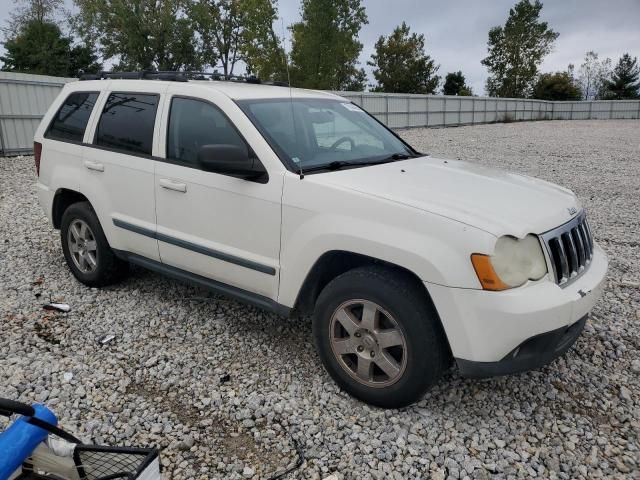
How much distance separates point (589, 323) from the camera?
4109mm

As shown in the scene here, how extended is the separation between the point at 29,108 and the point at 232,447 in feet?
45.5

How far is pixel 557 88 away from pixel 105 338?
175ft

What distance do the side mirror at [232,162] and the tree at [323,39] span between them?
29.1 metres

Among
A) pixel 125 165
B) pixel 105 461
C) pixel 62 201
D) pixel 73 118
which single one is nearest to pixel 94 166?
pixel 125 165

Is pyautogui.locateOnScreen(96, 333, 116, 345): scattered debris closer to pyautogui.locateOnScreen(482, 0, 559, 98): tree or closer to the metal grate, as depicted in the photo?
the metal grate

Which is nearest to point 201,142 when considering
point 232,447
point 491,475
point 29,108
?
point 232,447

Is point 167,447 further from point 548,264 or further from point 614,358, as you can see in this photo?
point 614,358

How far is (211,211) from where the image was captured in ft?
11.6

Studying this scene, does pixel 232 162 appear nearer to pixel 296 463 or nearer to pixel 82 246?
pixel 296 463

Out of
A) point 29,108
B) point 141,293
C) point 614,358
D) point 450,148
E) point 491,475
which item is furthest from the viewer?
point 450,148

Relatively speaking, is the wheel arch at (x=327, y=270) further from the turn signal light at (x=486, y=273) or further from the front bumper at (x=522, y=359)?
the front bumper at (x=522, y=359)

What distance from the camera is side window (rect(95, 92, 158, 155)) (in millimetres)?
4020

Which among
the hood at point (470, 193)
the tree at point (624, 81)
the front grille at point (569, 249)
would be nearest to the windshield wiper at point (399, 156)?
the hood at point (470, 193)

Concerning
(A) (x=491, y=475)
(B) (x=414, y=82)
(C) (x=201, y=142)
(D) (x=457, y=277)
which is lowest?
(A) (x=491, y=475)
